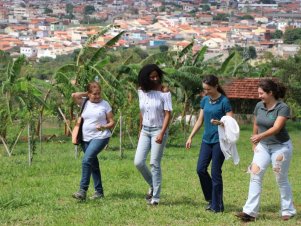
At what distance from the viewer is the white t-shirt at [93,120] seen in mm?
7973

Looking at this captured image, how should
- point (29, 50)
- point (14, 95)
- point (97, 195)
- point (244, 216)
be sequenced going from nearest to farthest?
point (244, 216), point (97, 195), point (14, 95), point (29, 50)

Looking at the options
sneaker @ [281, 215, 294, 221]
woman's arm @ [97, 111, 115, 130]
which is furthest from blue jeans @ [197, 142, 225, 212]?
woman's arm @ [97, 111, 115, 130]

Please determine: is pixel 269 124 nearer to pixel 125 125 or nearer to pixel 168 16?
pixel 125 125

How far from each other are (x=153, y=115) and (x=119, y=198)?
3.83 ft

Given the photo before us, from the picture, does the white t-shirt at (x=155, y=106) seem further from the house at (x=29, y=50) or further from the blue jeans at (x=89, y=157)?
the house at (x=29, y=50)

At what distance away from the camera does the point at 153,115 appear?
767 cm

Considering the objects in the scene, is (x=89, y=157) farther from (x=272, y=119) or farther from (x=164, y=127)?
(x=272, y=119)

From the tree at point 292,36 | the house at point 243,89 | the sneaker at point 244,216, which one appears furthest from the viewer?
the tree at point 292,36

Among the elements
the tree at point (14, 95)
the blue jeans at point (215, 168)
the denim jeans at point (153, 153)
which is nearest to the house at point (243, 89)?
the tree at point (14, 95)

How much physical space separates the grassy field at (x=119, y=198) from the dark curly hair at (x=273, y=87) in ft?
4.06

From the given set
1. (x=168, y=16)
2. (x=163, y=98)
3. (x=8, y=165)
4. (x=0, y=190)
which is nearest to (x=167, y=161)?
(x=8, y=165)

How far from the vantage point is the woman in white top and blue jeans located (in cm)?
765

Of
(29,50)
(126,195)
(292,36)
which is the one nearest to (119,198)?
(126,195)

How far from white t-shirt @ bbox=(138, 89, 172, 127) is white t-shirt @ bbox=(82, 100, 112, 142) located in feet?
1.71
